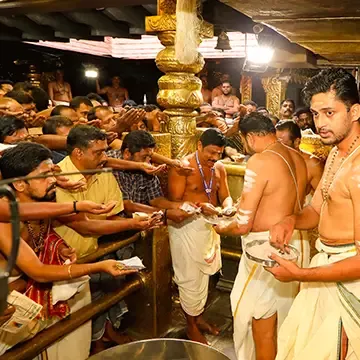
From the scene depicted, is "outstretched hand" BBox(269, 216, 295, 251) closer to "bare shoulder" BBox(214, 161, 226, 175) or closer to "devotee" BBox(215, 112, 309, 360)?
"devotee" BBox(215, 112, 309, 360)

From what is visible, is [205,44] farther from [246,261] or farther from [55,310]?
[55,310]

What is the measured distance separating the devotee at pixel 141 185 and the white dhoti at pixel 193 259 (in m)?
0.21

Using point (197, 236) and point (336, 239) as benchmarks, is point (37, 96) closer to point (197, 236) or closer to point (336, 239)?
point (197, 236)

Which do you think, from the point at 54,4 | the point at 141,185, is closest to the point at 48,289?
the point at 141,185

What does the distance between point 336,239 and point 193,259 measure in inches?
80.7

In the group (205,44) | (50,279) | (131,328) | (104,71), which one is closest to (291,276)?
(50,279)

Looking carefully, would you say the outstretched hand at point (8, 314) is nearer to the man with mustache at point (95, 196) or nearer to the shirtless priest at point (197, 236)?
the man with mustache at point (95, 196)

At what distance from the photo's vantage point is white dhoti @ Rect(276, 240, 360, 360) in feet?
8.27

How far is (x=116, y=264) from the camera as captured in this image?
9.87 ft

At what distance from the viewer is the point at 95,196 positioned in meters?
3.80

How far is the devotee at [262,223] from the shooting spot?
11.4 feet

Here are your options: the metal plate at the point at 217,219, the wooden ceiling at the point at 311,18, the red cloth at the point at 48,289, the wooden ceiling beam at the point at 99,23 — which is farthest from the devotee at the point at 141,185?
the wooden ceiling beam at the point at 99,23

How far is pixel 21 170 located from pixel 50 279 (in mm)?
767

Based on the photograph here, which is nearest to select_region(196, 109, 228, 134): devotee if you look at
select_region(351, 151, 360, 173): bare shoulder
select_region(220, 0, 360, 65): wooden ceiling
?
select_region(220, 0, 360, 65): wooden ceiling
